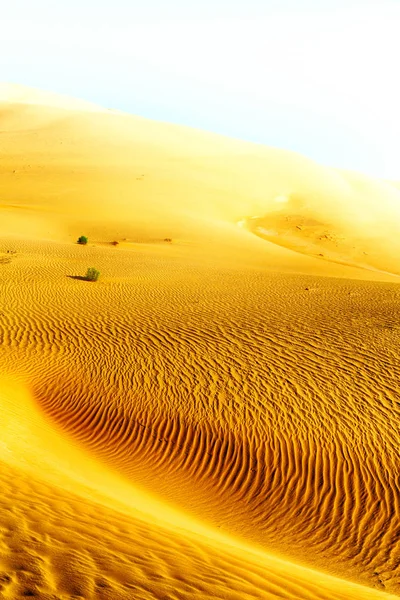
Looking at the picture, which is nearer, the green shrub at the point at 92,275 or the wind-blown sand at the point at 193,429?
the wind-blown sand at the point at 193,429

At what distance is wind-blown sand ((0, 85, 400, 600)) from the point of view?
412cm

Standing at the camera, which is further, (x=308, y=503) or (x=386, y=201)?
(x=386, y=201)

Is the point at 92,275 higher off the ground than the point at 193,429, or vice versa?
the point at 92,275

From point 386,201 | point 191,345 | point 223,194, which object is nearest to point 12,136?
point 223,194

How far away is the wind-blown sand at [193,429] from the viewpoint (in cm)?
412

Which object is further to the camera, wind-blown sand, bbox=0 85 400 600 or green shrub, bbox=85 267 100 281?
green shrub, bbox=85 267 100 281

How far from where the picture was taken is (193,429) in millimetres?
8828

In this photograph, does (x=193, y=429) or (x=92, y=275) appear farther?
(x=92, y=275)

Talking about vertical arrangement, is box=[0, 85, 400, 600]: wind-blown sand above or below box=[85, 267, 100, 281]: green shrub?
below

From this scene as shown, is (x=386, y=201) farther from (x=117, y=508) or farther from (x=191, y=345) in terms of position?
(x=117, y=508)

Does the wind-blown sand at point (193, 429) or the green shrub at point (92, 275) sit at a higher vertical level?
the green shrub at point (92, 275)

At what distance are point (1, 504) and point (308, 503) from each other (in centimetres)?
439

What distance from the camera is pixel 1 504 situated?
4.53 m

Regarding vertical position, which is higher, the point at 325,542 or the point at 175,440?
the point at 175,440
